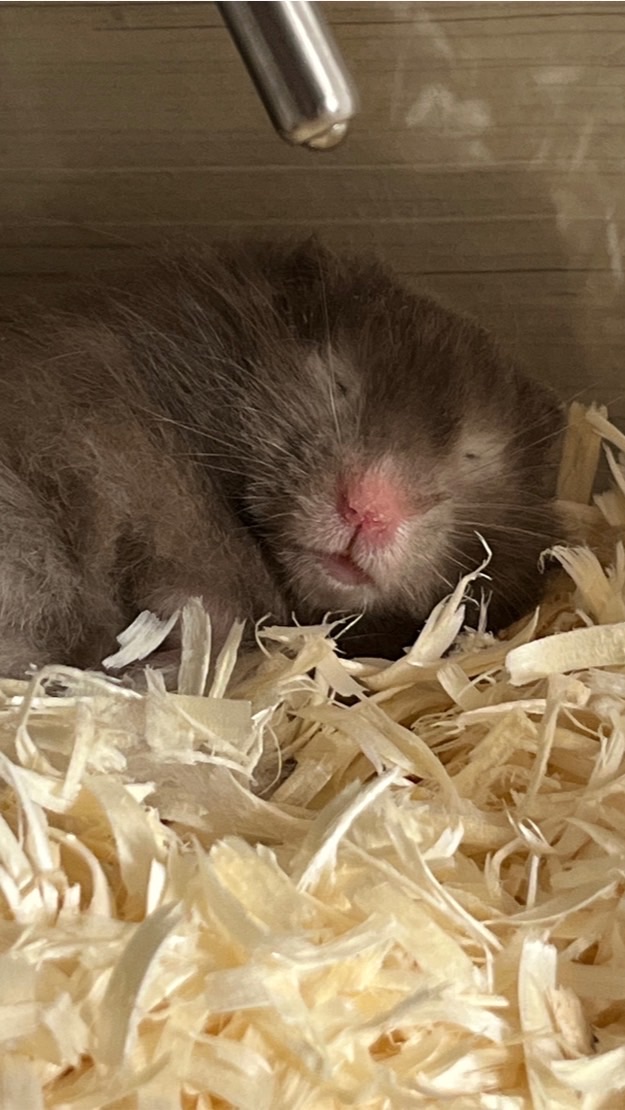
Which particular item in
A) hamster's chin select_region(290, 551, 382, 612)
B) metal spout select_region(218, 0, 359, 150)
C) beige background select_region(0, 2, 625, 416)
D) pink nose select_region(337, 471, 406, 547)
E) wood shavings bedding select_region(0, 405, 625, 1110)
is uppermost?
beige background select_region(0, 2, 625, 416)

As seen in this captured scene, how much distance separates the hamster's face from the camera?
1186mm

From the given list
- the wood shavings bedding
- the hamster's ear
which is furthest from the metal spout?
the hamster's ear

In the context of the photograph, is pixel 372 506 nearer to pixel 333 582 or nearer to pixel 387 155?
pixel 333 582

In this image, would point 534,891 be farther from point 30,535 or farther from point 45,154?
point 45,154

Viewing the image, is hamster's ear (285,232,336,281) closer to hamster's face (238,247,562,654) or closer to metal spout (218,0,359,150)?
hamster's face (238,247,562,654)

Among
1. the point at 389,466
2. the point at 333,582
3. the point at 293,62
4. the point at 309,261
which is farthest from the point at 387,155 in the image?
the point at 293,62

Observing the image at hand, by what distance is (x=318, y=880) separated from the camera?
0.83 meters

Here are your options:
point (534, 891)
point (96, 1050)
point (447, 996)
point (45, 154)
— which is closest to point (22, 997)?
point (96, 1050)

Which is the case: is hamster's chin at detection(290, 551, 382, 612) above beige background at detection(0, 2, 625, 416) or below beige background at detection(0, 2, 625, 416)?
below

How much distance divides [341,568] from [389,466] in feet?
0.37

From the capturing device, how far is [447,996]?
0.79 meters

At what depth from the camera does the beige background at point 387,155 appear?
1.21m

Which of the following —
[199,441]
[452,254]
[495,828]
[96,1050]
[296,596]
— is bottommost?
[96,1050]

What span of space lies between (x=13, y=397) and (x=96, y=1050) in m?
0.61
